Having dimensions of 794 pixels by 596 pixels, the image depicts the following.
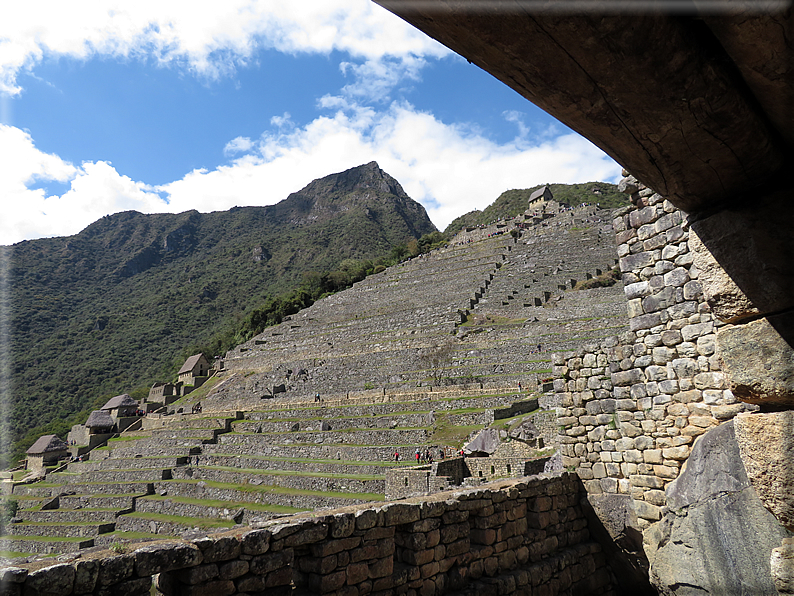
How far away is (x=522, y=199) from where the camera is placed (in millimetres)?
99688

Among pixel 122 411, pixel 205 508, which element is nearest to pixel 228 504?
pixel 205 508

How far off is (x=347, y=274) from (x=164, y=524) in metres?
48.3

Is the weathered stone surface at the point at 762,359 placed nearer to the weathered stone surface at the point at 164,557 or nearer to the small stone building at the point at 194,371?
the weathered stone surface at the point at 164,557

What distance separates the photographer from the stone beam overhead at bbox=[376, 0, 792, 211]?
3.88ft

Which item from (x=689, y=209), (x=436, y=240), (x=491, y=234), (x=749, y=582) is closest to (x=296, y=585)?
(x=749, y=582)

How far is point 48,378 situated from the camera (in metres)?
67.9

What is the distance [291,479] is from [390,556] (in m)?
15.3

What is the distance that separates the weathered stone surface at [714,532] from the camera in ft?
10.4

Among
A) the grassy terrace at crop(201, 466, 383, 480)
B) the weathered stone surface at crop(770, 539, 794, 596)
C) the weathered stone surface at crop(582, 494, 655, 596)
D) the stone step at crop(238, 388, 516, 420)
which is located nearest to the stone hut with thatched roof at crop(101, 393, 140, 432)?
the stone step at crop(238, 388, 516, 420)

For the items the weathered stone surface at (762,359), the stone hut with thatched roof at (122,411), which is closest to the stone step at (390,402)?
the weathered stone surface at (762,359)

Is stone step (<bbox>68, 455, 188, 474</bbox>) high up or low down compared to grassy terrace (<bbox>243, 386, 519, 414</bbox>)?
down

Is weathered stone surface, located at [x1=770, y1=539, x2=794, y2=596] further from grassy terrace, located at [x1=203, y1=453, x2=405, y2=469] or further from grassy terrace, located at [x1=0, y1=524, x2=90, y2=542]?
grassy terrace, located at [x1=0, y1=524, x2=90, y2=542]

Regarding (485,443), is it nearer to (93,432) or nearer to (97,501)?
(97,501)

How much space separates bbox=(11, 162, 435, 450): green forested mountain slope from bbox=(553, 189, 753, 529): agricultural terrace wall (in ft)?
226
